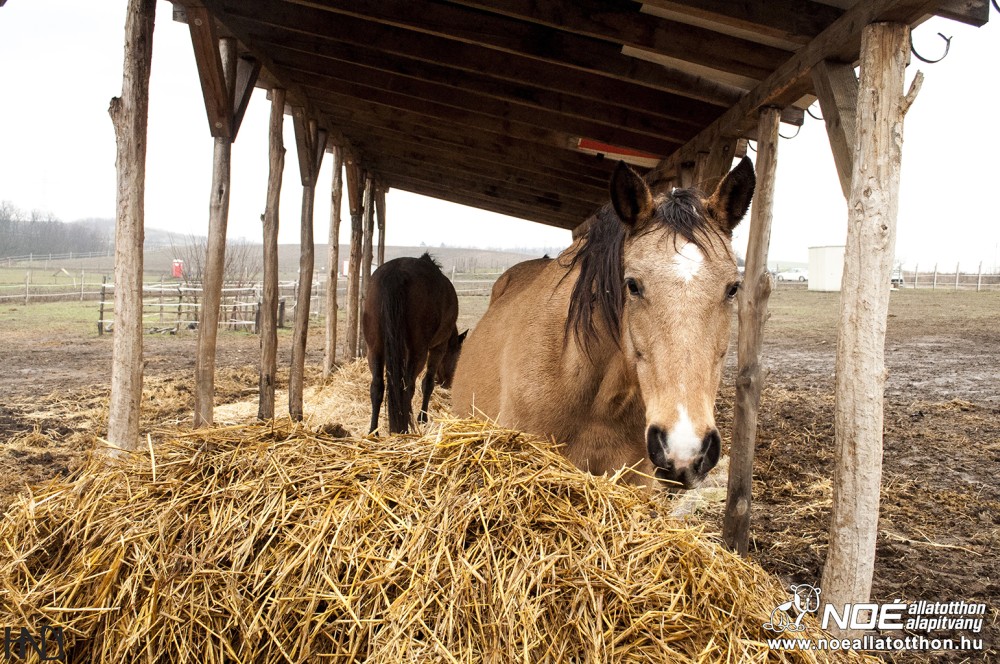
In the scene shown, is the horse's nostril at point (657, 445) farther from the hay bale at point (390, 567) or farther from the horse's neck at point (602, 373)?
the horse's neck at point (602, 373)

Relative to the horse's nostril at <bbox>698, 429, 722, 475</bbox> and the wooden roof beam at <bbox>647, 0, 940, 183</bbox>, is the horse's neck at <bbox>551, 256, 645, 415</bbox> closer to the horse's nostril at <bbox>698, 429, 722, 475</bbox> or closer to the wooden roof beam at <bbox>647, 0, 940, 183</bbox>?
the horse's nostril at <bbox>698, 429, 722, 475</bbox>

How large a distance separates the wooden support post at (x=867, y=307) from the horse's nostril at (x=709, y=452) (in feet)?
3.81

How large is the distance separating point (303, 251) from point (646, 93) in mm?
4009

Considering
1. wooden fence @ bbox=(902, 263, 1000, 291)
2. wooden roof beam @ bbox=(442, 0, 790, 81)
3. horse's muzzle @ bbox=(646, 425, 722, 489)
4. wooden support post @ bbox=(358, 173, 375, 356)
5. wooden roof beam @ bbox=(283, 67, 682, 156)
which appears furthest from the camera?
wooden fence @ bbox=(902, 263, 1000, 291)

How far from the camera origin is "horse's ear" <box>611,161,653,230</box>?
2525 mm

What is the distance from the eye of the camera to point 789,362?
11523mm

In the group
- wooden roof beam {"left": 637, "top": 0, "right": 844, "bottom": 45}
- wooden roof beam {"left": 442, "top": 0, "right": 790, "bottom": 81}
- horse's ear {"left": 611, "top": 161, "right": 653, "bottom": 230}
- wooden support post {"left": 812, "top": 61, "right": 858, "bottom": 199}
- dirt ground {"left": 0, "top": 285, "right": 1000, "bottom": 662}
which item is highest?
wooden roof beam {"left": 442, "top": 0, "right": 790, "bottom": 81}

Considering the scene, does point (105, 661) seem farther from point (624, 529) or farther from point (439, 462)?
point (624, 529)

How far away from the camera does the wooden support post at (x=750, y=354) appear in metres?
3.74

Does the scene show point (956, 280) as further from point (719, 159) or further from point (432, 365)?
point (719, 159)

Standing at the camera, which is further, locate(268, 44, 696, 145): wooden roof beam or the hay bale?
locate(268, 44, 696, 145): wooden roof beam

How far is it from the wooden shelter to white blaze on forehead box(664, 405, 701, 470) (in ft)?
4.13

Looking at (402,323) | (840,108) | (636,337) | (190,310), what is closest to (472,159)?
(402,323)

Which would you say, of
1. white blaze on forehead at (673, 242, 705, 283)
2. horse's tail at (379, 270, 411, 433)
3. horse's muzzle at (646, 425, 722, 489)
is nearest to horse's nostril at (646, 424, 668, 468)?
horse's muzzle at (646, 425, 722, 489)
